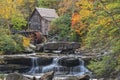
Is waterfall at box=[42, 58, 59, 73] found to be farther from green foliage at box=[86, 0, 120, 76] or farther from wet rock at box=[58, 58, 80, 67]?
green foliage at box=[86, 0, 120, 76]

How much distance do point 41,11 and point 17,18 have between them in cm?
725

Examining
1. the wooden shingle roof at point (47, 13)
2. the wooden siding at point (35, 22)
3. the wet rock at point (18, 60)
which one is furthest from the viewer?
the wooden siding at point (35, 22)

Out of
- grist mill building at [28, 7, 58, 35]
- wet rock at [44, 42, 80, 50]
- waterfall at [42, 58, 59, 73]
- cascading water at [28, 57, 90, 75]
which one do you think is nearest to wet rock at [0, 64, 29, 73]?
cascading water at [28, 57, 90, 75]

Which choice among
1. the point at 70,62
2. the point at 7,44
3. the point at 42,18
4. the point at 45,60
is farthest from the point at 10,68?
the point at 42,18

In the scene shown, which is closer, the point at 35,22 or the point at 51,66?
the point at 51,66

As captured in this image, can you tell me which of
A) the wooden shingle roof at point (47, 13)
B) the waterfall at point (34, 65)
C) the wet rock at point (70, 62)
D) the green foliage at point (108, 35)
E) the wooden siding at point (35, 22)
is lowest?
the wooden siding at point (35, 22)

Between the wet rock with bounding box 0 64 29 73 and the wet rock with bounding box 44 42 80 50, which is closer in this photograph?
the wet rock with bounding box 0 64 29 73

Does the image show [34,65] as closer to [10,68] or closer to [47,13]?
[10,68]

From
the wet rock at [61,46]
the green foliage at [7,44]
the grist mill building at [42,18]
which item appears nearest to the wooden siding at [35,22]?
the grist mill building at [42,18]

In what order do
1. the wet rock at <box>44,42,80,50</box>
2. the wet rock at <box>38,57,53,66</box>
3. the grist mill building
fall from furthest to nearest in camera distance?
the grist mill building → the wet rock at <box>44,42,80,50</box> → the wet rock at <box>38,57,53,66</box>

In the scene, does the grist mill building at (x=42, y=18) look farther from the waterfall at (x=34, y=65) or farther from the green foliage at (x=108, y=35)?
the green foliage at (x=108, y=35)

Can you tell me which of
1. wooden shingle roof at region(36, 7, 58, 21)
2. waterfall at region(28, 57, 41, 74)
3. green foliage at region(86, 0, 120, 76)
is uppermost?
green foliage at region(86, 0, 120, 76)

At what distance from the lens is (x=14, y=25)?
53156mm

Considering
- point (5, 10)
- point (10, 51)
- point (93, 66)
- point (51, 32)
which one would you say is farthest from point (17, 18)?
point (93, 66)
